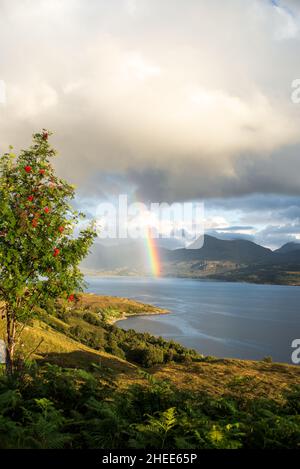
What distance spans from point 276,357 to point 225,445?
11329 cm

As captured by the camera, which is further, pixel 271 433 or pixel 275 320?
pixel 275 320

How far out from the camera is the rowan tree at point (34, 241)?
1116 centimetres

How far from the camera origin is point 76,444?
854 centimetres

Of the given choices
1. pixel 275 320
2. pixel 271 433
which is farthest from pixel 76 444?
pixel 275 320

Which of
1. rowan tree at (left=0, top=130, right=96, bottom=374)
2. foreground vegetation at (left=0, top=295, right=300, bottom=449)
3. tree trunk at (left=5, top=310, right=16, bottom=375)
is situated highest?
rowan tree at (left=0, top=130, right=96, bottom=374)

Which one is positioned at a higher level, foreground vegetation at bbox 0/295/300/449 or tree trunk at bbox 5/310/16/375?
tree trunk at bbox 5/310/16/375

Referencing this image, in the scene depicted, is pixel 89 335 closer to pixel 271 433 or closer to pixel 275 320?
pixel 271 433

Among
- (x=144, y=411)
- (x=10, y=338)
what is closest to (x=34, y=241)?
(x=10, y=338)

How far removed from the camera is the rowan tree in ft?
36.6

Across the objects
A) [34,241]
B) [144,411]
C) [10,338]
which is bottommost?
[144,411]

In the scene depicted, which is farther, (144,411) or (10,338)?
(10,338)

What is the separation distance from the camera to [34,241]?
11.1m

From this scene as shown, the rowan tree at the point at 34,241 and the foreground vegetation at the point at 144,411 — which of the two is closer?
the foreground vegetation at the point at 144,411

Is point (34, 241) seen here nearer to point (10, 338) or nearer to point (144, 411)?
point (10, 338)
